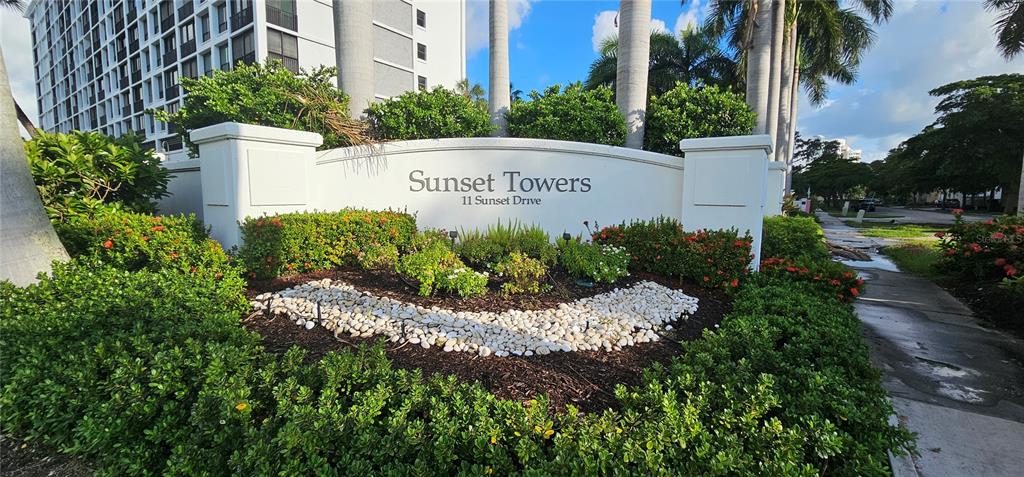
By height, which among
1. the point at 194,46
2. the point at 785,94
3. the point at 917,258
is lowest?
the point at 917,258

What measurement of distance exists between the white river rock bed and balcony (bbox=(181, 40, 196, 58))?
1312 inches

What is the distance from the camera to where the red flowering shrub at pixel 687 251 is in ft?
16.8

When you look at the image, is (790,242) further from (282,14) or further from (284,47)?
(282,14)

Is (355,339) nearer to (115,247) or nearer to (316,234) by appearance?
(316,234)

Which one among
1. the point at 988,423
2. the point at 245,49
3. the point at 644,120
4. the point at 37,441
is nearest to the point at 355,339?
the point at 37,441

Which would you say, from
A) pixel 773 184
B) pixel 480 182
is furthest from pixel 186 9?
pixel 773 184

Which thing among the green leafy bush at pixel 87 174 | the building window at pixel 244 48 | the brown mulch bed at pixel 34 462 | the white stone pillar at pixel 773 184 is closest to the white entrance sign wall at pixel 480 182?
the green leafy bush at pixel 87 174

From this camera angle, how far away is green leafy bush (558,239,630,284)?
5086mm

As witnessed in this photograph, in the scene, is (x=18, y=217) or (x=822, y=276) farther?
(x=822, y=276)

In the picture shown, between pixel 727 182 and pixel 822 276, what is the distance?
5.08 feet

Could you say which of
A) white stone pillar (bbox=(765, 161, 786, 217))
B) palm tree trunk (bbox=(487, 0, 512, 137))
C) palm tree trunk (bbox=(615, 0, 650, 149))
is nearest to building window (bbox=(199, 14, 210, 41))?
palm tree trunk (bbox=(487, 0, 512, 137))

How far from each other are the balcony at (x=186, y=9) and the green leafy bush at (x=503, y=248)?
1337 inches

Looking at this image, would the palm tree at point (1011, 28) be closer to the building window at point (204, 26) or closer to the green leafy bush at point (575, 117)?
the green leafy bush at point (575, 117)

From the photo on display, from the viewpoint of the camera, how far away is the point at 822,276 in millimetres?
5020
